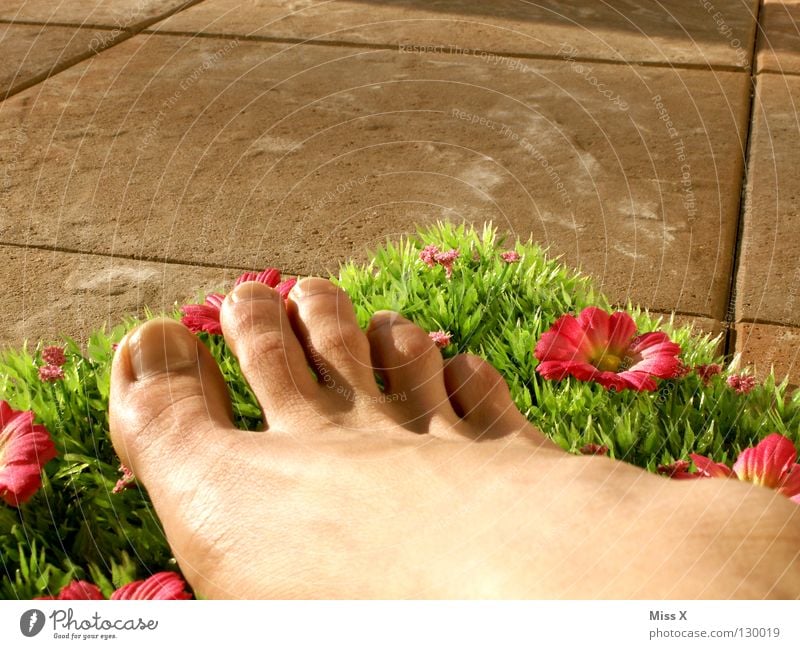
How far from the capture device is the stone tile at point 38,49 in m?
3.09

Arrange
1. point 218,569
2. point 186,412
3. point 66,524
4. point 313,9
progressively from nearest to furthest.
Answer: point 218,569
point 66,524
point 186,412
point 313,9

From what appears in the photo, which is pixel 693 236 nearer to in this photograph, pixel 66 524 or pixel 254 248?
pixel 254 248

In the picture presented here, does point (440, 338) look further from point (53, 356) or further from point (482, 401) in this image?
point (53, 356)

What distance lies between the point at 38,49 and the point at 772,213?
2400mm

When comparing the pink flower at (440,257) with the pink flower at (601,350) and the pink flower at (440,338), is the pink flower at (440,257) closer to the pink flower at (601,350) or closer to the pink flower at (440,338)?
the pink flower at (440,338)

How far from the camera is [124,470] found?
138cm

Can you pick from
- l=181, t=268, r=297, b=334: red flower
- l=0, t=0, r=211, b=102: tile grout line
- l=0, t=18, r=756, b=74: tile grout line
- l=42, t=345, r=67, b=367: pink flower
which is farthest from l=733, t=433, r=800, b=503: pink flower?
l=0, t=0, r=211, b=102: tile grout line

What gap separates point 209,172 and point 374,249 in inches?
22.2

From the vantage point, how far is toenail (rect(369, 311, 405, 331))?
5.10 ft

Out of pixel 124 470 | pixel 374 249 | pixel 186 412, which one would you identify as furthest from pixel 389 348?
pixel 374 249

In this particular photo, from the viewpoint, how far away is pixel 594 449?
4.49 ft

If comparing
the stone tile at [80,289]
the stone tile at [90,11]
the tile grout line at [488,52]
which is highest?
the stone tile at [90,11]

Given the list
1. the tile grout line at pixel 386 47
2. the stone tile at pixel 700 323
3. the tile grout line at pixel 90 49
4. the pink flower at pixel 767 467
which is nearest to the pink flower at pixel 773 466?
the pink flower at pixel 767 467

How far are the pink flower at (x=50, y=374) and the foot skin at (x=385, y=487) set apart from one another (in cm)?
11
